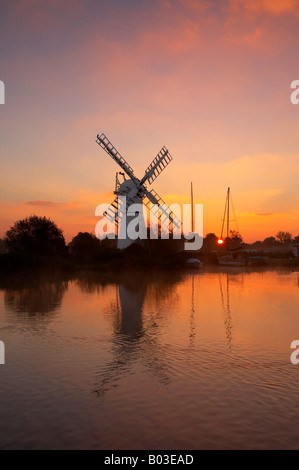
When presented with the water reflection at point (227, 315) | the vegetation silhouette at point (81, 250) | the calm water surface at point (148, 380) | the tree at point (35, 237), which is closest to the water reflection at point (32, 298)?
the calm water surface at point (148, 380)

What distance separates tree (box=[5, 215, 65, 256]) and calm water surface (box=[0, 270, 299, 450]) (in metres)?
35.6

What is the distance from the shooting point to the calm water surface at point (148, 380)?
7.70 metres

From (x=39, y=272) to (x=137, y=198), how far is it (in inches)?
686

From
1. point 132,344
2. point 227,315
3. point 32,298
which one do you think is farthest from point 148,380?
point 32,298

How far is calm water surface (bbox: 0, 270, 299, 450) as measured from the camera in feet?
25.3

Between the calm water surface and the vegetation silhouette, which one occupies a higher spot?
the vegetation silhouette

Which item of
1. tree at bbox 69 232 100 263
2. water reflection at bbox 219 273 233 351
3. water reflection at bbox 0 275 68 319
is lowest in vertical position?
water reflection at bbox 219 273 233 351

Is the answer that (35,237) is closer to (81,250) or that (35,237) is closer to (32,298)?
(81,250)

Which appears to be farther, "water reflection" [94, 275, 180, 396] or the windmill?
the windmill

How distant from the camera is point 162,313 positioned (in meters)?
21.8

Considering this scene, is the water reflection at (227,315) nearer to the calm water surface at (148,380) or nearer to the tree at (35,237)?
the calm water surface at (148,380)

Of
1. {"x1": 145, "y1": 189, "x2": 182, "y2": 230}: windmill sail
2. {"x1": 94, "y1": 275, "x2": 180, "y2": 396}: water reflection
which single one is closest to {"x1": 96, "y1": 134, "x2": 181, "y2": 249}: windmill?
{"x1": 145, "y1": 189, "x2": 182, "y2": 230}: windmill sail

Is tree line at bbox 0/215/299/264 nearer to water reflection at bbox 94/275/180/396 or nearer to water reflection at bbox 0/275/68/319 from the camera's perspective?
water reflection at bbox 0/275/68/319

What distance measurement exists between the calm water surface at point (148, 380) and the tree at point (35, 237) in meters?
35.6
